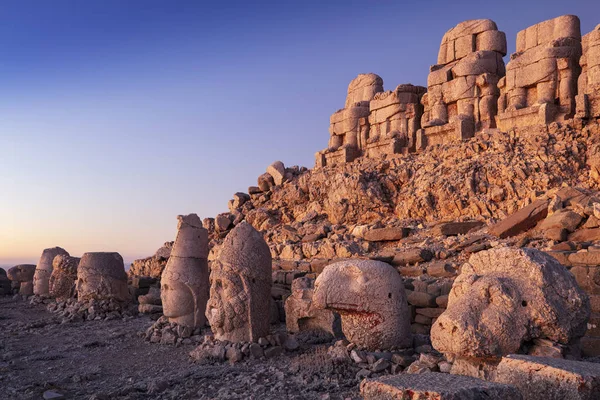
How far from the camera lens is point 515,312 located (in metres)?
3.86

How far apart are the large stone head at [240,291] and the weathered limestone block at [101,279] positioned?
15.4 feet

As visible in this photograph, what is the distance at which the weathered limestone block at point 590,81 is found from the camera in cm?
1265

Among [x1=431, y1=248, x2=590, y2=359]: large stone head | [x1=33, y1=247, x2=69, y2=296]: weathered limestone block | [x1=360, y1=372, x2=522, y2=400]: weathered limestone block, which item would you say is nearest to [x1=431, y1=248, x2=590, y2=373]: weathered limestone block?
[x1=431, y1=248, x2=590, y2=359]: large stone head

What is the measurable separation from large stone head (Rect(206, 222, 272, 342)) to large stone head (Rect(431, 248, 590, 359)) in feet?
9.97

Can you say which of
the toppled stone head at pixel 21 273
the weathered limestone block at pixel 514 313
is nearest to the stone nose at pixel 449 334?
the weathered limestone block at pixel 514 313

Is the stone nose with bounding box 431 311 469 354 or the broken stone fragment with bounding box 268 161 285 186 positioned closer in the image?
the stone nose with bounding box 431 311 469 354

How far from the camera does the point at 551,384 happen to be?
3.10 metres

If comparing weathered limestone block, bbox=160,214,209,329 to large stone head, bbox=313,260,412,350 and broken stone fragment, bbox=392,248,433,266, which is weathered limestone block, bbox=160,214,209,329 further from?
broken stone fragment, bbox=392,248,433,266

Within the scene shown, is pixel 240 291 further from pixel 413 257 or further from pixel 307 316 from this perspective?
pixel 413 257

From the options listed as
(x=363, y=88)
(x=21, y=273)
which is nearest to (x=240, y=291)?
(x=21, y=273)

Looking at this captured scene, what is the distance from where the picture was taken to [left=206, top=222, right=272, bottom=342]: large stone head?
6.52 meters

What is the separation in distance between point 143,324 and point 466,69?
12200mm

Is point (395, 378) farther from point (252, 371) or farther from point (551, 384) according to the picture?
point (252, 371)

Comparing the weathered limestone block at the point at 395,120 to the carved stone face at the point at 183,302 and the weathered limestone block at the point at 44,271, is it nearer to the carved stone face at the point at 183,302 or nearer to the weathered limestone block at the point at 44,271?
the weathered limestone block at the point at 44,271
